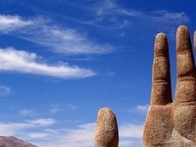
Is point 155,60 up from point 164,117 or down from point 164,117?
up

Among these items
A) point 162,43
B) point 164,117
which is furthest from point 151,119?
point 162,43

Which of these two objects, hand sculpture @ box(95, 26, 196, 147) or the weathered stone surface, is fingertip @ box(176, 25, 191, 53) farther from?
the weathered stone surface

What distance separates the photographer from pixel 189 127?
88.5 feet

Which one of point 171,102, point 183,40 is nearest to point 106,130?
point 171,102

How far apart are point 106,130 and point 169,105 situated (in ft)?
15.5

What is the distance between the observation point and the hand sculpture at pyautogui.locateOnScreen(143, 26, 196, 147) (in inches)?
1068

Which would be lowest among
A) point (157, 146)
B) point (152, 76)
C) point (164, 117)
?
point (157, 146)

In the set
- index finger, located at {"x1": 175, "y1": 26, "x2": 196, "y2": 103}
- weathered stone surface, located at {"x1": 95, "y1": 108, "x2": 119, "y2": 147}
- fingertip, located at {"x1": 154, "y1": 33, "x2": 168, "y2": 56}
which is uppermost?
fingertip, located at {"x1": 154, "y1": 33, "x2": 168, "y2": 56}

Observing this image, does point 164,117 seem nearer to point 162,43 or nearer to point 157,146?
point 157,146

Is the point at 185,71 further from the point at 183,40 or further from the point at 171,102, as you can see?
the point at 171,102

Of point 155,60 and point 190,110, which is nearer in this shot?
point 190,110

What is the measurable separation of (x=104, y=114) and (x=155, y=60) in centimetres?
514

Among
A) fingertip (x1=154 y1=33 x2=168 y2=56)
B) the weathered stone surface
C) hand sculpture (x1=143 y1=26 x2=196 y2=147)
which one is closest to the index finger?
hand sculpture (x1=143 y1=26 x2=196 y2=147)

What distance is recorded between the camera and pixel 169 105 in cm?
2811
